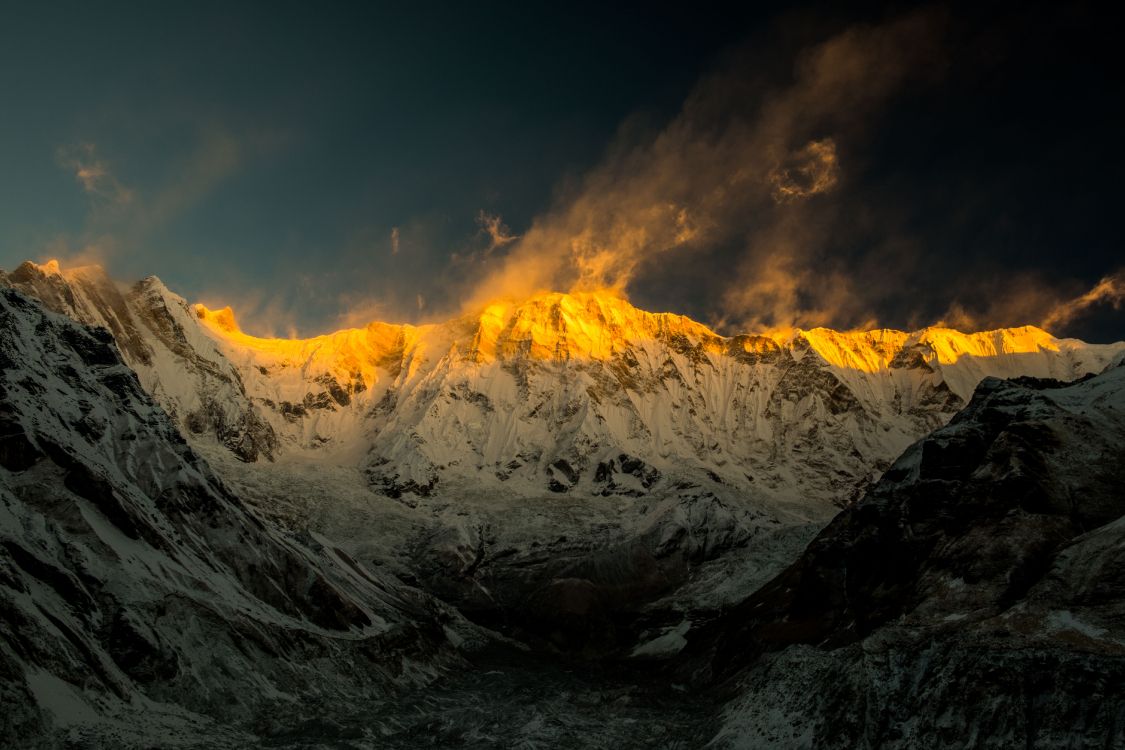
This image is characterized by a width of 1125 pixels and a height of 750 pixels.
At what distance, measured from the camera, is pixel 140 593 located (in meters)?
72.1

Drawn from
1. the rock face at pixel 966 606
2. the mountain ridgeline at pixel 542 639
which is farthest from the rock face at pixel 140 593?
the rock face at pixel 966 606

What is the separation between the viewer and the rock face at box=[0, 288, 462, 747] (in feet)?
183

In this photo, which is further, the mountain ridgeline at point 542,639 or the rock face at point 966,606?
the mountain ridgeline at point 542,639

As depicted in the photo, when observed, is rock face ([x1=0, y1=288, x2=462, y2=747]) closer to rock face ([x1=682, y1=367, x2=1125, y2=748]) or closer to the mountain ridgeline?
the mountain ridgeline

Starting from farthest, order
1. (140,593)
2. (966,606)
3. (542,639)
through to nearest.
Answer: (542,639), (140,593), (966,606)

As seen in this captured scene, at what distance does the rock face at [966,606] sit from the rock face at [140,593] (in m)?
41.6

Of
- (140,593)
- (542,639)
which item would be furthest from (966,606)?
(542,639)

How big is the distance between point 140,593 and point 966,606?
7177 centimetres

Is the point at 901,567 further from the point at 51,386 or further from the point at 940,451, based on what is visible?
the point at 51,386

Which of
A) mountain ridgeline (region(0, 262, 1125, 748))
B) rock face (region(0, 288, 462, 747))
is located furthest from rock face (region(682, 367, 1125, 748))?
rock face (region(0, 288, 462, 747))

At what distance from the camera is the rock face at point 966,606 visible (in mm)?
44562

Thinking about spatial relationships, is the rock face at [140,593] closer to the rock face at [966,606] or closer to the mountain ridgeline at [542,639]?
the mountain ridgeline at [542,639]

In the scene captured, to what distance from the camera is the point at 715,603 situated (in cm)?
14825

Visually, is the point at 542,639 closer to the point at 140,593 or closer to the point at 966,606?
the point at 140,593
